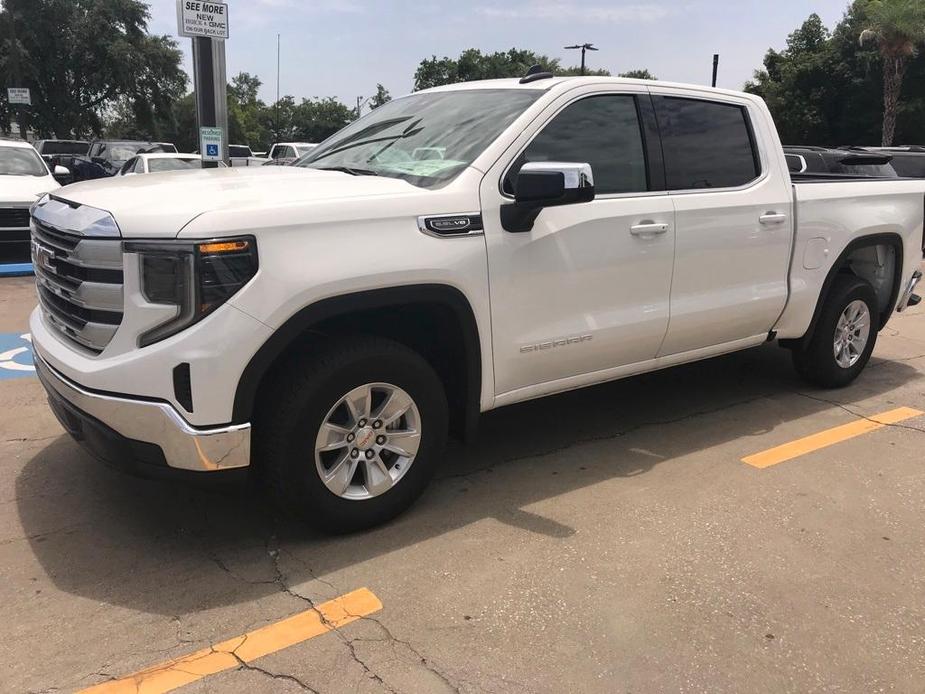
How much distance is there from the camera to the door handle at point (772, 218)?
452cm

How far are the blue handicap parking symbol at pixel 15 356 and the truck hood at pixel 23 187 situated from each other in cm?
352

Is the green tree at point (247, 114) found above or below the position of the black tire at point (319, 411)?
above

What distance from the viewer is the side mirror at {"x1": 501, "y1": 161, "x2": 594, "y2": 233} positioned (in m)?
3.21

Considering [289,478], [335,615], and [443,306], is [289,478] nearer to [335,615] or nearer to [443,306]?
[335,615]

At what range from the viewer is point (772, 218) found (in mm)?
4566

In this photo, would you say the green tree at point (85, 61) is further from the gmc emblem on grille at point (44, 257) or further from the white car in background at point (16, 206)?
the gmc emblem on grille at point (44, 257)

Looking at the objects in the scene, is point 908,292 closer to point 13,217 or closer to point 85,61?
point 13,217

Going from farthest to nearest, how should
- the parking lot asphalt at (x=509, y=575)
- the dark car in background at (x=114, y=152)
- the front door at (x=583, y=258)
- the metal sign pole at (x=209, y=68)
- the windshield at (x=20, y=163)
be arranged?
the dark car in background at (x=114, y=152) → the windshield at (x=20, y=163) → the metal sign pole at (x=209, y=68) → the front door at (x=583, y=258) → the parking lot asphalt at (x=509, y=575)

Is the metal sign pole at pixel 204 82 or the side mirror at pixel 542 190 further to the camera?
the metal sign pole at pixel 204 82

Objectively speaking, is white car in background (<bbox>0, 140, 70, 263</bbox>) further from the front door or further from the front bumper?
the front door

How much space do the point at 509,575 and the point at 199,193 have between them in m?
1.95

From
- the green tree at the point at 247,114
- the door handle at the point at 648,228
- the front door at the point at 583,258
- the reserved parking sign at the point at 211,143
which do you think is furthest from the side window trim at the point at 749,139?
the green tree at the point at 247,114

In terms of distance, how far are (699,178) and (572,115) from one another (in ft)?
3.11

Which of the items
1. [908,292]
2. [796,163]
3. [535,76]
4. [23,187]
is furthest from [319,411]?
[23,187]
